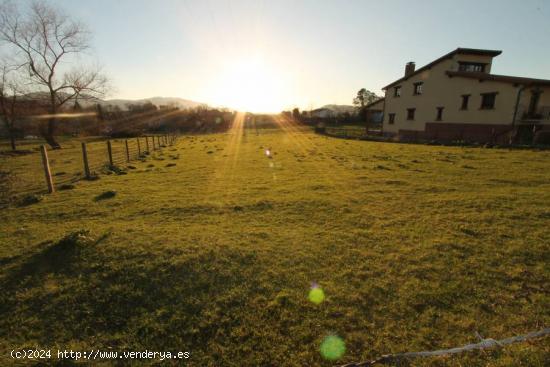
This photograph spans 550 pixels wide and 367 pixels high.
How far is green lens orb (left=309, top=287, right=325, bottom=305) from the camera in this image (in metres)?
3.30

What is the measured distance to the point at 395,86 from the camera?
110ft

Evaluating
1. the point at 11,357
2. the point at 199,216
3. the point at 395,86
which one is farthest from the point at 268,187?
the point at 395,86

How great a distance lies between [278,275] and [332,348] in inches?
53.5

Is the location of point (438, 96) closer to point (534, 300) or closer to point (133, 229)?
point (534, 300)

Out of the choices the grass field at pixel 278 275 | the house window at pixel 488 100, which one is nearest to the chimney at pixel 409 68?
the house window at pixel 488 100

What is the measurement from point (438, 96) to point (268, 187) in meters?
27.9

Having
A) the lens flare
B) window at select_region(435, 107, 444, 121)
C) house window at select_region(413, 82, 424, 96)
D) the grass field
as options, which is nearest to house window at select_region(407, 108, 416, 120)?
house window at select_region(413, 82, 424, 96)

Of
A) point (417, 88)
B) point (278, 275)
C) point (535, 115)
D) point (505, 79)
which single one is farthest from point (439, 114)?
point (278, 275)

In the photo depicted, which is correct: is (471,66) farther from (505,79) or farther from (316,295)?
(316,295)

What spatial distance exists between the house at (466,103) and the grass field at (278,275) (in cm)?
2058

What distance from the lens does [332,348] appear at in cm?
264

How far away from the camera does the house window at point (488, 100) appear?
906 inches

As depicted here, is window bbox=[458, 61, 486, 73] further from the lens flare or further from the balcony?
A: the lens flare

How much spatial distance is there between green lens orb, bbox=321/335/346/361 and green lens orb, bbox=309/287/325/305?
21.8 inches
